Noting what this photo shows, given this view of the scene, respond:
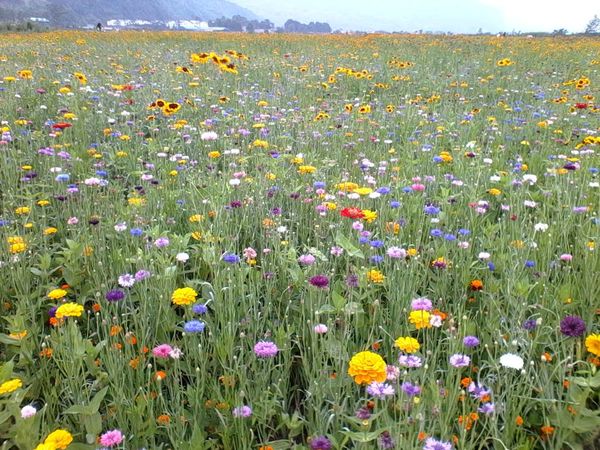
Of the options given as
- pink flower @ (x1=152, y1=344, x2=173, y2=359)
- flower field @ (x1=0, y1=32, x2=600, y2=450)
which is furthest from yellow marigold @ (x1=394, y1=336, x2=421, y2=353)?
pink flower @ (x1=152, y1=344, x2=173, y2=359)

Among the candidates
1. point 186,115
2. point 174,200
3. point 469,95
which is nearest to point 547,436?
point 174,200

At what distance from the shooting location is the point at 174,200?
3.19 meters

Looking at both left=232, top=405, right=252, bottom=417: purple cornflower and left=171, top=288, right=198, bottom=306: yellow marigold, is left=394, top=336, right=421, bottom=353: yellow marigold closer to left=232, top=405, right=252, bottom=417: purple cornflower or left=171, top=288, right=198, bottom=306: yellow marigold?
left=232, top=405, right=252, bottom=417: purple cornflower

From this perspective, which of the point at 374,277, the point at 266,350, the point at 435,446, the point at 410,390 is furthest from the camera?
the point at 374,277

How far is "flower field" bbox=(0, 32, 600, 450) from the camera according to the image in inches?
59.2

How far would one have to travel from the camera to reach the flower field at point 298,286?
1.50 meters

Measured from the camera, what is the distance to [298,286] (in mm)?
2215

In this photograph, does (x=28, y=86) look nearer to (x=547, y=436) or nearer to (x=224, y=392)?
(x=224, y=392)

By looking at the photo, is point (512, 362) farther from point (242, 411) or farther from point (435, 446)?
point (242, 411)

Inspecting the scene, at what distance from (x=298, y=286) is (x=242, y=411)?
81 centimetres

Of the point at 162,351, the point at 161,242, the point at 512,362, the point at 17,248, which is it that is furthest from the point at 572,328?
the point at 17,248

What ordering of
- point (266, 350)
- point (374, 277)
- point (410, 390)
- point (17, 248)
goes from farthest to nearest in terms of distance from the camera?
point (17, 248)
point (374, 277)
point (266, 350)
point (410, 390)

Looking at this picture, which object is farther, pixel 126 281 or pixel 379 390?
pixel 126 281

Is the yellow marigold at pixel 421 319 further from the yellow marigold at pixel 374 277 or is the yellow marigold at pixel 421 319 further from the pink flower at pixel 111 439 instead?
the pink flower at pixel 111 439
